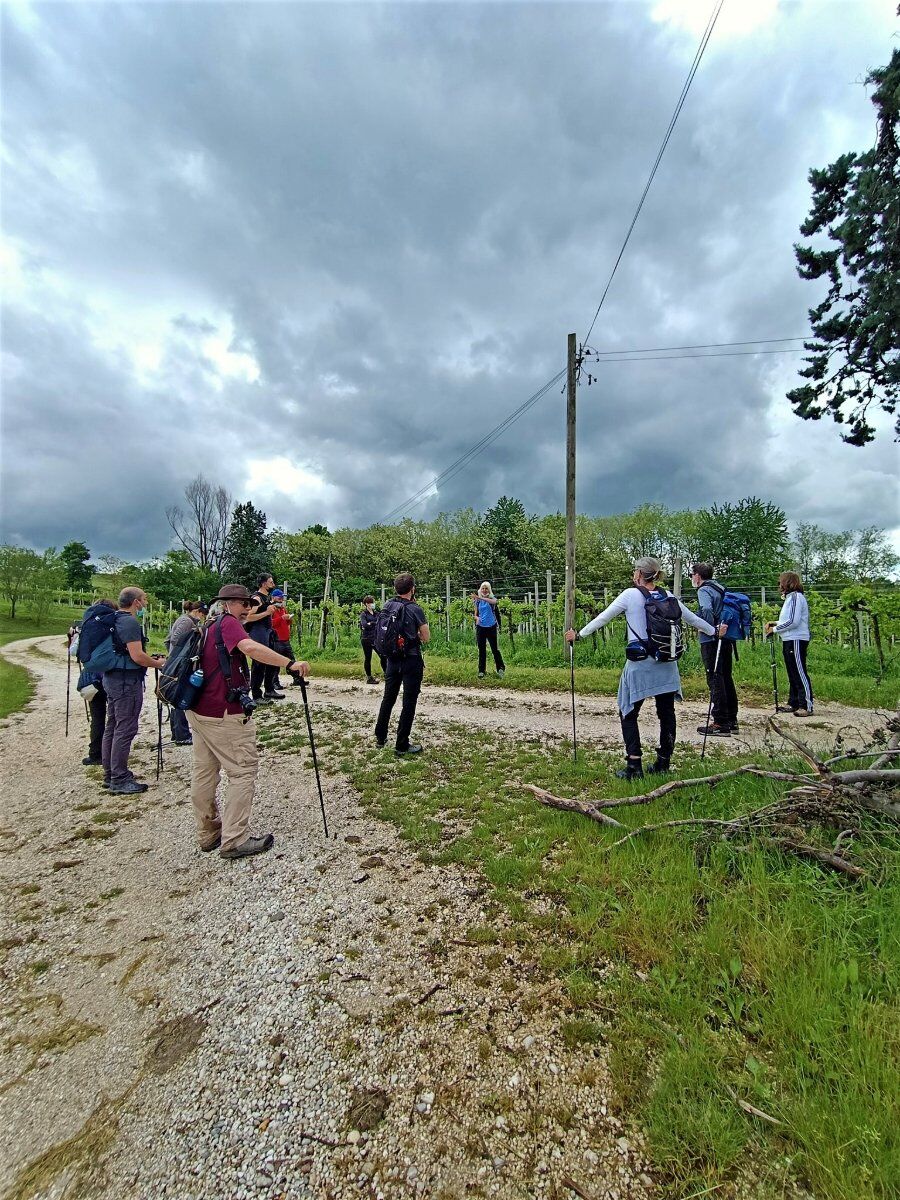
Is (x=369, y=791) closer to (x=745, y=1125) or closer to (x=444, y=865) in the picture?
(x=444, y=865)

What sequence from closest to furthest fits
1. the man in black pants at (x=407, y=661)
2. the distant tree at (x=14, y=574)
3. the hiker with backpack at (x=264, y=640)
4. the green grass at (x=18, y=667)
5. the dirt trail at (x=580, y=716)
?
1. the man in black pants at (x=407, y=661)
2. the dirt trail at (x=580, y=716)
3. the hiker with backpack at (x=264, y=640)
4. the green grass at (x=18, y=667)
5. the distant tree at (x=14, y=574)

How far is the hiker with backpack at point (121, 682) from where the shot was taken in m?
5.65

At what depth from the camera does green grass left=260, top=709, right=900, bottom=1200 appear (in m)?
1.70

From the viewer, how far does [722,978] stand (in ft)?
7.90

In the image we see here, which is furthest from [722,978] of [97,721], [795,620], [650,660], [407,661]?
[97,721]

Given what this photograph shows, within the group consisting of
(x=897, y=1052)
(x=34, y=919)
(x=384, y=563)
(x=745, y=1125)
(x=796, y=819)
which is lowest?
(x=34, y=919)

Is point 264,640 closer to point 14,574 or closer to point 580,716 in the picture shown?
point 580,716

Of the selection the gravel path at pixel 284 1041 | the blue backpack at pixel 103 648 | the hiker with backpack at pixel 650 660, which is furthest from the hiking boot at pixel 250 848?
the hiker with backpack at pixel 650 660

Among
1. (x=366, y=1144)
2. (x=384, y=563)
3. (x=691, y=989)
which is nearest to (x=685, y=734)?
(x=691, y=989)

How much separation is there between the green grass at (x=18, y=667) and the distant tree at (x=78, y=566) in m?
15.7

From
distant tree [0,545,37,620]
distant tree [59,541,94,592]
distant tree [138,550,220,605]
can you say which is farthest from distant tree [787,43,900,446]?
distant tree [59,541,94,592]

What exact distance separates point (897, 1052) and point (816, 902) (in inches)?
32.2

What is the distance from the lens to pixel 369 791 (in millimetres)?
5371

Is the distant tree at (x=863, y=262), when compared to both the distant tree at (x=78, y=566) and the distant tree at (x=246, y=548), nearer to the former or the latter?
the distant tree at (x=246, y=548)
